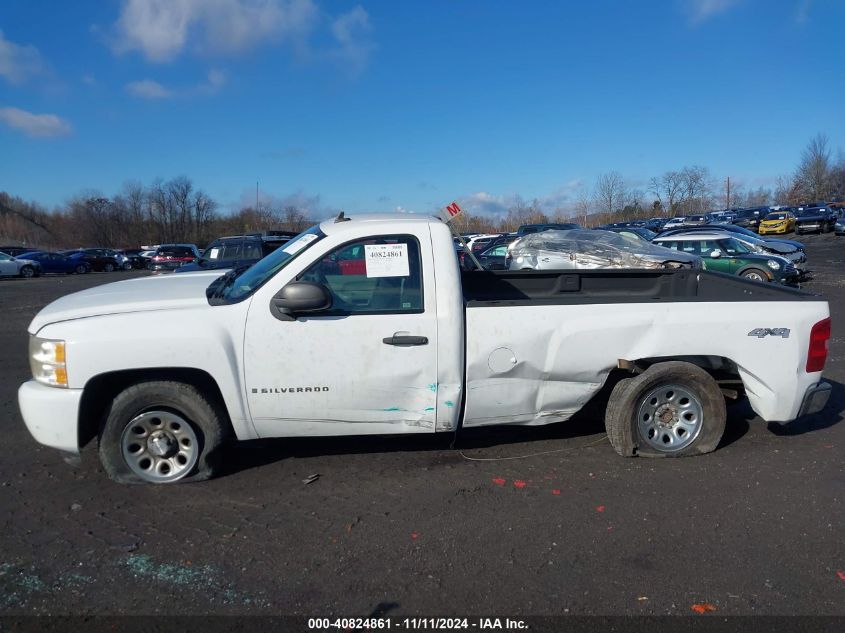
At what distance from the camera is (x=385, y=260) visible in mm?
4422

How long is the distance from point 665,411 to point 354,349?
8.36ft

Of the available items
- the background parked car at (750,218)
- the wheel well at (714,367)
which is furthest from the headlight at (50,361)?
the background parked car at (750,218)

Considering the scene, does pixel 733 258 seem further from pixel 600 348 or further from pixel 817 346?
pixel 600 348

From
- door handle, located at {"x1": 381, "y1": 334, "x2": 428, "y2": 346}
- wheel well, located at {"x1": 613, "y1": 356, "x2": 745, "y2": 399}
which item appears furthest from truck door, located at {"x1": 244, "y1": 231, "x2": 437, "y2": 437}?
wheel well, located at {"x1": 613, "y1": 356, "x2": 745, "y2": 399}

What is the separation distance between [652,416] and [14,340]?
11.0 metres

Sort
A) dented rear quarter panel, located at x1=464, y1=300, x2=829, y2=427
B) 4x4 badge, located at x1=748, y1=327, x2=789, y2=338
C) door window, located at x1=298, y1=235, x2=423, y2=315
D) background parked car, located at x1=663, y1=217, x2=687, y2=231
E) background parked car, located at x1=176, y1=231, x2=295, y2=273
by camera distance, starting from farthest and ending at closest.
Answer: background parked car, located at x1=663, y1=217, x2=687, y2=231
background parked car, located at x1=176, y1=231, x2=295, y2=273
4x4 badge, located at x1=748, y1=327, x2=789, y2=338
dented rear quarter panel, located at x1=464, y1=300, x2=829, y2=427
door window, located at x1=298, y1=235, x2=423, y2=315

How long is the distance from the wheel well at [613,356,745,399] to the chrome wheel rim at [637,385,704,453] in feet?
0.75

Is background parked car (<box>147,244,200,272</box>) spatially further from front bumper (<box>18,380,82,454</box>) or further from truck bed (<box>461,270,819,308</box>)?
front bumper (<box>18,380,82,454</box>)

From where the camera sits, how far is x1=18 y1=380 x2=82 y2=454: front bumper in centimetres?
415

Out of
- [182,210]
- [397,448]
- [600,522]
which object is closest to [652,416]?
[600,522]

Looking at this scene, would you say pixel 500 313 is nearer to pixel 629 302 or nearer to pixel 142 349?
pixel 629 302

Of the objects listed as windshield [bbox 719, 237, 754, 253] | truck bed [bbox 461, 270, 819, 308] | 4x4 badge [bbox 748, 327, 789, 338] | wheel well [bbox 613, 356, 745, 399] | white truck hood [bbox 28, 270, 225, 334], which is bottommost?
wheel well [bbox 613, 356, 745, 399]

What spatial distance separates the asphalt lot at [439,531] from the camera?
319 centimetres

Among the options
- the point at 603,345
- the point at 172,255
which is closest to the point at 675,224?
the point at 172,255
